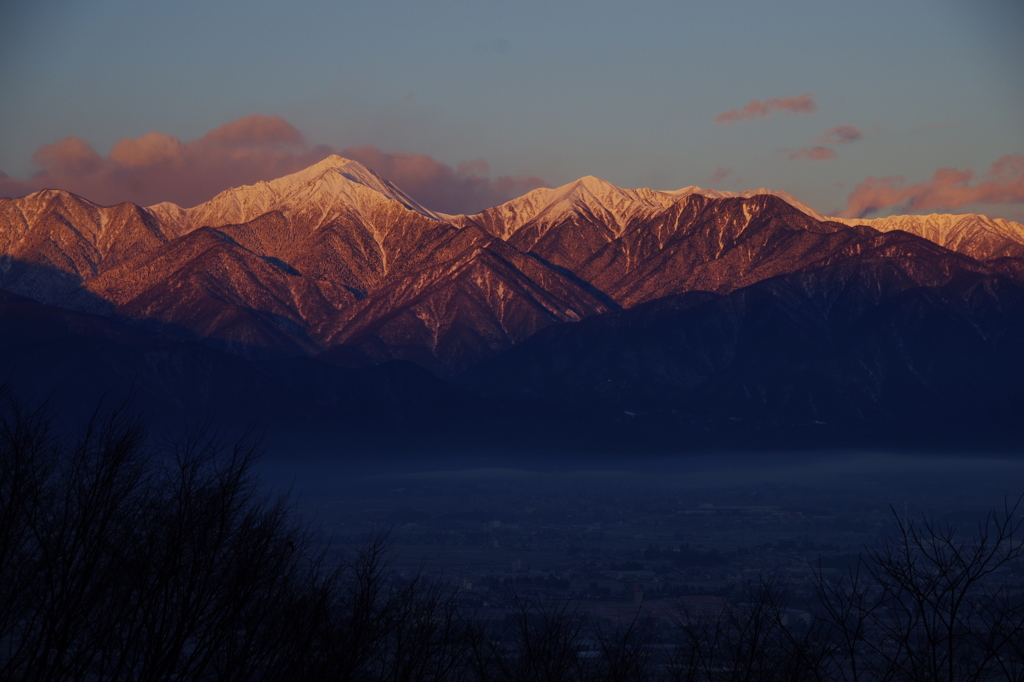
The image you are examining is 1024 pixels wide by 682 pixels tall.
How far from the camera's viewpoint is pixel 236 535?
24.1m

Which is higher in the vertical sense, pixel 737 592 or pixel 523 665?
pixel 523 665

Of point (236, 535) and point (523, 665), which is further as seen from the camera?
point (523, 665)

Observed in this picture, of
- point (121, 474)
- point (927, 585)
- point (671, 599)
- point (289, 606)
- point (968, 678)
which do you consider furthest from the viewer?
point (671, 599)

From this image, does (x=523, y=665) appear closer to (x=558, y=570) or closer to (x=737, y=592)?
(x=737, y=592)

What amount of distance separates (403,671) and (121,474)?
7.82m

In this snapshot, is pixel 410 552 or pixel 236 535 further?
pixel 410 552

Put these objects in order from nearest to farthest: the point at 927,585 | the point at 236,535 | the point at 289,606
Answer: the point at 927,585, the point at 289,606, the point at 236,535

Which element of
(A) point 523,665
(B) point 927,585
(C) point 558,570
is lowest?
(C) point 558,570

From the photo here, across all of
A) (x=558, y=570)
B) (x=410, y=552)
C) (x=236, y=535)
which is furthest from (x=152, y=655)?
(x=410, y=552)

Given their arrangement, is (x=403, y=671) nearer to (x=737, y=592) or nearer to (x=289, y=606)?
(x=289, y=606)

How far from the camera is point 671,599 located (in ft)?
395

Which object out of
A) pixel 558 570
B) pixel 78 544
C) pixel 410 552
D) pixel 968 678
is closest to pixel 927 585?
pixel 968 678

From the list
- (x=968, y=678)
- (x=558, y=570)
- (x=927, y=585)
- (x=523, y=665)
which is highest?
(x=927, y=585)

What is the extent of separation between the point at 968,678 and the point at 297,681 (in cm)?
1098
